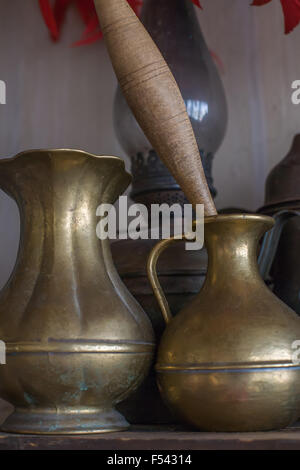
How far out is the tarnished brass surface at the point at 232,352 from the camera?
548 millimetres

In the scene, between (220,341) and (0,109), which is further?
(0,109)

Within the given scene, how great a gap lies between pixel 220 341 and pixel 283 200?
→ 0.30 meters

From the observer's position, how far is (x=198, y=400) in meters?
0.56

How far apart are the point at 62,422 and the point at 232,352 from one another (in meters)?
0.16

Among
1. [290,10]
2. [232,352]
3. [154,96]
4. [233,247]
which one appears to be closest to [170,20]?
[290,10]

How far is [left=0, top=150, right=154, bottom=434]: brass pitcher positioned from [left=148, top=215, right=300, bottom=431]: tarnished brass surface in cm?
5

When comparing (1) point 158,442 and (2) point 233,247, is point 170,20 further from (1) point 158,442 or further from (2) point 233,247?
(1) point 158,442

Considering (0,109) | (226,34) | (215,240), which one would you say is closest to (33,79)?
(0,109)

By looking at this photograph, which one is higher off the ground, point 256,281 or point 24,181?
point 24,181

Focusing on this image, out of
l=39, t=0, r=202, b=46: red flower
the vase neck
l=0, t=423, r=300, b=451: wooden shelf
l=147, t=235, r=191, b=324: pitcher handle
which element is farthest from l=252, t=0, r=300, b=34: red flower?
l=0, t=423, r=300, b=451: wooden shelf

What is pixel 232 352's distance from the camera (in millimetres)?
554

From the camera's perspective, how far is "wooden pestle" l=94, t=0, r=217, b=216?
2.10 ft
